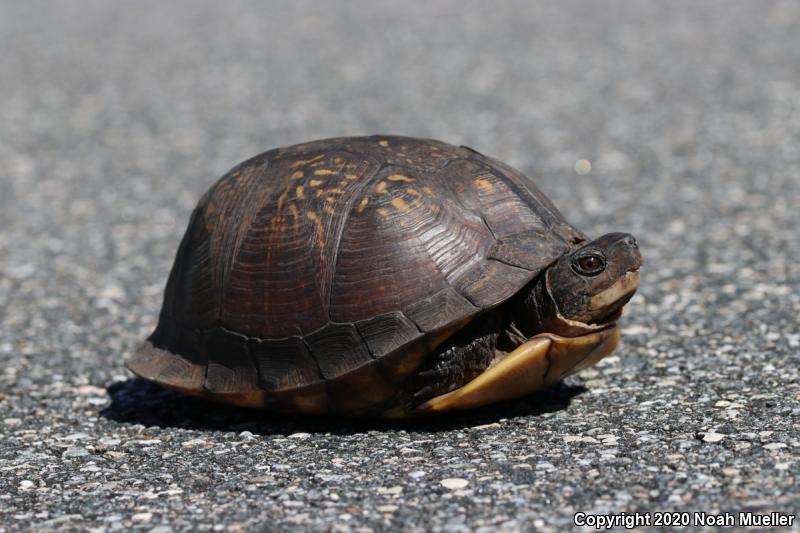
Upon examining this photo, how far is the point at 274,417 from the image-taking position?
5004 millimetres

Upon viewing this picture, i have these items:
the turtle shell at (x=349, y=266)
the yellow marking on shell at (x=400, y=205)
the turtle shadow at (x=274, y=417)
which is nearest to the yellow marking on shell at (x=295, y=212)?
the turtle shell at (x=349, y=266)

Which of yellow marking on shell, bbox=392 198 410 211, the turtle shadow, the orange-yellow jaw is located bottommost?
the turtle shadow

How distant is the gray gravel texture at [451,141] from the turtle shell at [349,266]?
1.08ft

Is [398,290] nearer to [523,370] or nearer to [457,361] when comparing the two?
[457,361]

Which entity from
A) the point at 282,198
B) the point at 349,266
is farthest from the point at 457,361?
the point at 282,198

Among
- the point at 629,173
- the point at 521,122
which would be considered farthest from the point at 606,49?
the point at 629,173

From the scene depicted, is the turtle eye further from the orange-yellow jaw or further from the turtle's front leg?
the turtle's front leg

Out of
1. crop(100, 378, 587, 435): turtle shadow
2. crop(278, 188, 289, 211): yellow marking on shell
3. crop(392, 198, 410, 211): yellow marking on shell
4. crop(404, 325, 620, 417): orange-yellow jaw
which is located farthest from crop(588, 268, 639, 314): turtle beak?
crop(278, 188, 289, 211): yellow marking on shell

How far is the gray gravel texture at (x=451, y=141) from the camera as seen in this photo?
157 inches

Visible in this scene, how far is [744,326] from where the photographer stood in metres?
6.06

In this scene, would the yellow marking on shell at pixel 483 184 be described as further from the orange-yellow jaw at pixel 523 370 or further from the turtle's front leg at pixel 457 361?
the orange-yellow jaw at pixel 523 370

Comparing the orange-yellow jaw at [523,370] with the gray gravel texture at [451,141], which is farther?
the orange-yellow jaw at [523,370]

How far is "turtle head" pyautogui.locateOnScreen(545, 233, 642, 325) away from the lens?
4.52 m

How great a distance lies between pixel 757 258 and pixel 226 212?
4.31 meters
